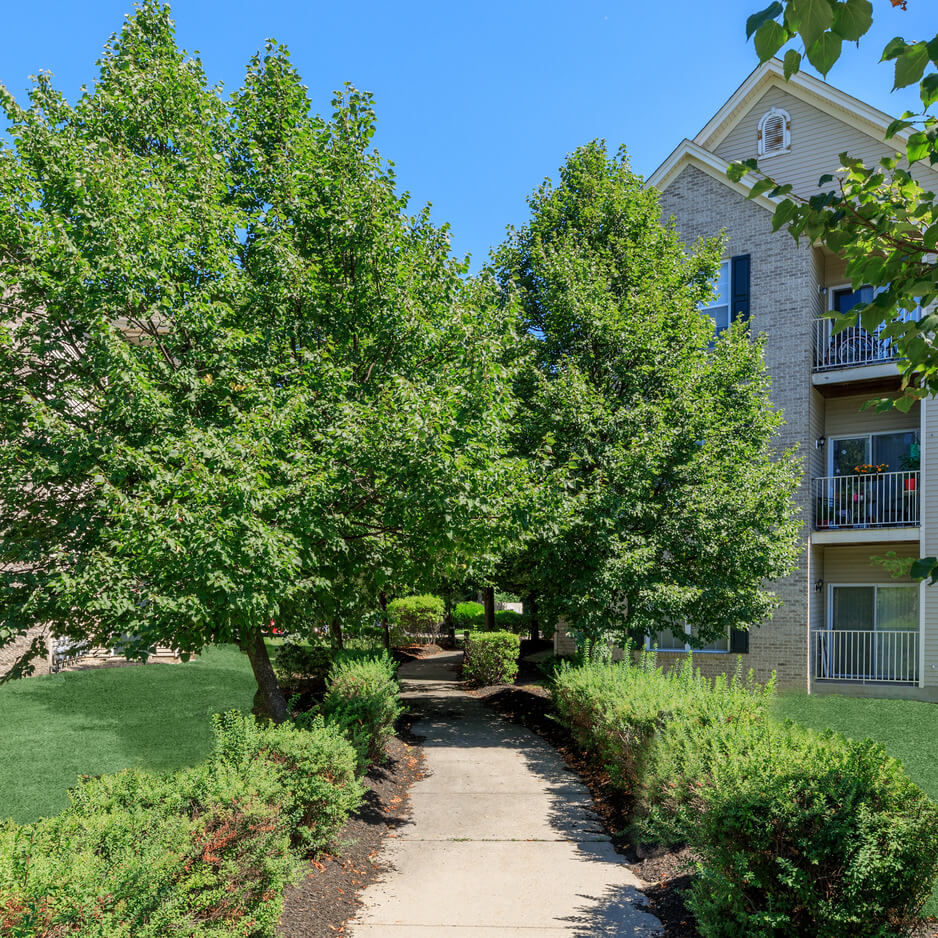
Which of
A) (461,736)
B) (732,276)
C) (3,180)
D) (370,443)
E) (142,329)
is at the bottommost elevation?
(461,736)

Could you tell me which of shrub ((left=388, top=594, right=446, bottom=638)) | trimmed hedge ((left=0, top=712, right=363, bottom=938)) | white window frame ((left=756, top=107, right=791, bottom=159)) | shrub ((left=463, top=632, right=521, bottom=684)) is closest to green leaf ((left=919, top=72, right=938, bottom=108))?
trimmed hedge ((left=0, top=712, right=363, bottom=938))

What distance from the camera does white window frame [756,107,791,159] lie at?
64.6 ft

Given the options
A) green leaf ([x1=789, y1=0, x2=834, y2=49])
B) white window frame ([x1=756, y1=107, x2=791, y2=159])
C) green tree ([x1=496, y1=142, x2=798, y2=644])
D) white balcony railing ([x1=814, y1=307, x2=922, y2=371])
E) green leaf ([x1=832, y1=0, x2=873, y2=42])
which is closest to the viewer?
green leaf ([x1=789, y1=0, x2=834, y2=49])

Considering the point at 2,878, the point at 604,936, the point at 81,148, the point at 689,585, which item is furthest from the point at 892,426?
the point at 2,878

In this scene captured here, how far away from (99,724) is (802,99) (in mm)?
21328

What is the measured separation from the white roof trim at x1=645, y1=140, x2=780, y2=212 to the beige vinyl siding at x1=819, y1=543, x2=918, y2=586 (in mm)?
8752

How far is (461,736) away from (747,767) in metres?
9.05

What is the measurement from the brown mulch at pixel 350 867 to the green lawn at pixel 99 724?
3.02 metres

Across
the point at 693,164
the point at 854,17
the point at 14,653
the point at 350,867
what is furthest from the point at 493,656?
the point at 854,17

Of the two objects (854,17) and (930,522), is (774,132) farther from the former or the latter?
(854,17)

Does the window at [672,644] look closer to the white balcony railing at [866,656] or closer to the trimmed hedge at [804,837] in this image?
the white balcony railing at [866,656]

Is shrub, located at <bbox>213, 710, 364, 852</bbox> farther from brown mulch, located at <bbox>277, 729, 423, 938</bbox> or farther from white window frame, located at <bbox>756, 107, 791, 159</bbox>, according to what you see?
white window frame, located at <bbox>756, 107, 791, 159</bbox>

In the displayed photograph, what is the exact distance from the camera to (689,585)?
13500 mm

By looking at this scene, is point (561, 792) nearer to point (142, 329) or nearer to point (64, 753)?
point (64, 753)
